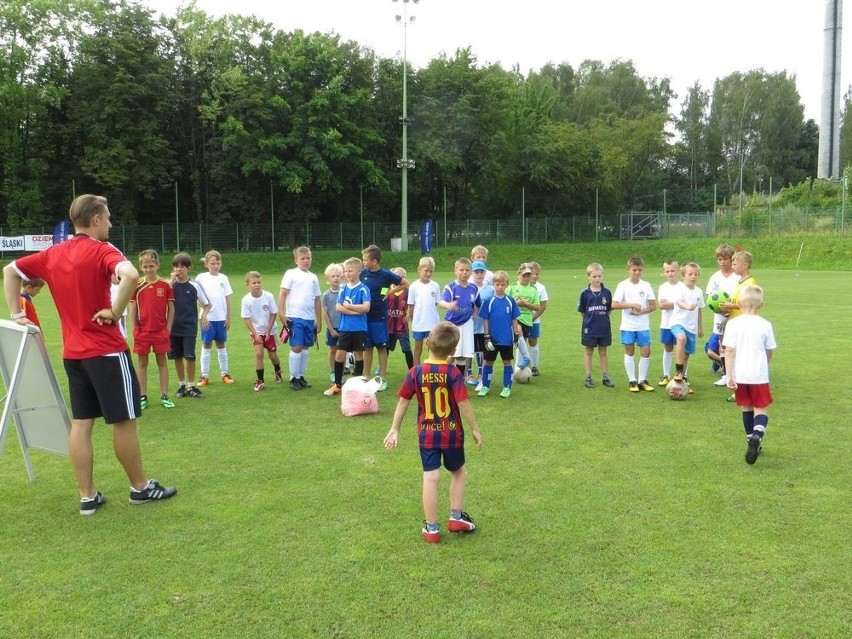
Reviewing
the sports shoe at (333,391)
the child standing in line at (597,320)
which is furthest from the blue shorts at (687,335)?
the sports shoe at (333,391)

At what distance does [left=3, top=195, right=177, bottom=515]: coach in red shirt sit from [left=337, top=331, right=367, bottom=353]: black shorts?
3939 millimetres

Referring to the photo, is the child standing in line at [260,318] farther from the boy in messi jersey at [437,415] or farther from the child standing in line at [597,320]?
the boy in messi jersey at [437,415]

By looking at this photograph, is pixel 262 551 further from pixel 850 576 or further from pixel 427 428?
pixel 850 576

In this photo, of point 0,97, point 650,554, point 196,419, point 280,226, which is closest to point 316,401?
point 196,419

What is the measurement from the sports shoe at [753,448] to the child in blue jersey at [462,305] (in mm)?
3548

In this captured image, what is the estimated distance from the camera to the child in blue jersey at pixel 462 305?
8781 mm

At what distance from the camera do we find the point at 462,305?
8891 millimetres

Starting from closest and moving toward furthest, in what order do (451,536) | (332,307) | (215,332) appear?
1. (451,536)
2. (215,332)
3. (332,307)

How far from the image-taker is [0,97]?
43500 millimetres

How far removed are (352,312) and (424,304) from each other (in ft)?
4.06

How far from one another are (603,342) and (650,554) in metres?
5.40

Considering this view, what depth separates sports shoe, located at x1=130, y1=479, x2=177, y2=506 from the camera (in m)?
5.37

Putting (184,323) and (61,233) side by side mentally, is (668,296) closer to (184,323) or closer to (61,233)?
(184,323)

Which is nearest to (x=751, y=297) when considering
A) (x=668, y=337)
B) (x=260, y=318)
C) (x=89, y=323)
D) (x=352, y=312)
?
(x=668, y=337)
